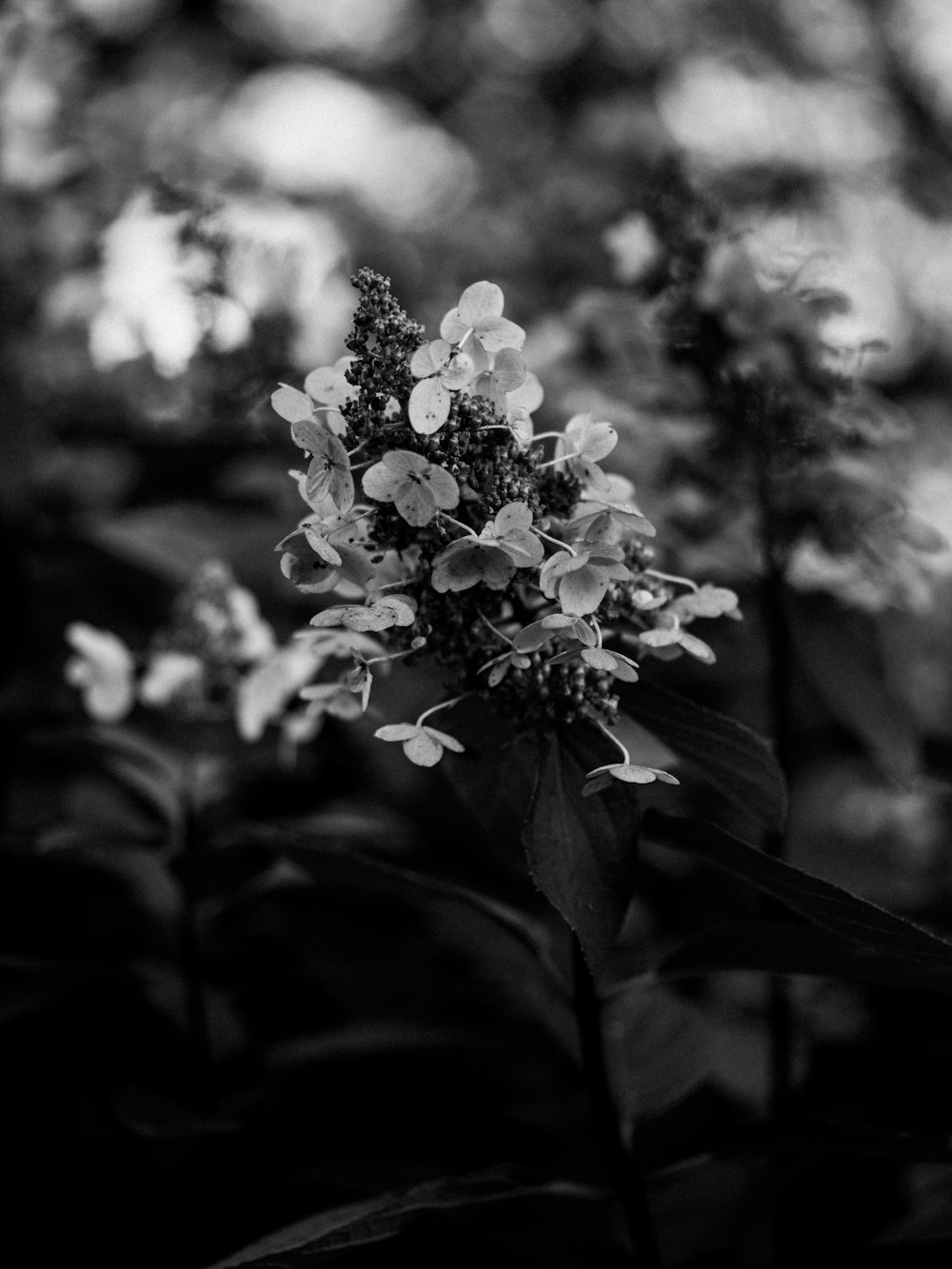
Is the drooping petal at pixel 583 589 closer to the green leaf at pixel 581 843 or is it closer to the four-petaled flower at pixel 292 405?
the green leaf at pixel 581 843

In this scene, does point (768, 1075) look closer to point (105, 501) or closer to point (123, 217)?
point (105, 501)

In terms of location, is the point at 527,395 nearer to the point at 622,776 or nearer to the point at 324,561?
the point at 324,561

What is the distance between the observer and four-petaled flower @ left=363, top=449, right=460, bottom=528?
101 cm

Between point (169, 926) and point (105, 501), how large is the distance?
1229 mm

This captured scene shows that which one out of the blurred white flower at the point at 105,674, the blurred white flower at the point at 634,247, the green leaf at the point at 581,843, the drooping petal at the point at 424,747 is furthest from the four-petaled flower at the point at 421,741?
the blurred white flower at the point at 634,247

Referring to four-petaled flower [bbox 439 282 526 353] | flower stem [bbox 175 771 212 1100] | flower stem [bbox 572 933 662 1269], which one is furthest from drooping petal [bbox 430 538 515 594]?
flower stem [bbox 175 771 212 1100]

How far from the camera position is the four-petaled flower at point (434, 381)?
1.03 metres

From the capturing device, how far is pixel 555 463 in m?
1.13

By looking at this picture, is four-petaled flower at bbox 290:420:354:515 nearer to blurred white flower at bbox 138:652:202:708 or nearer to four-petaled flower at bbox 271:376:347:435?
four-petaled flower at bbox 271:376:347:435

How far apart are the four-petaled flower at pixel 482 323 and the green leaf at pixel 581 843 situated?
0.40 metres

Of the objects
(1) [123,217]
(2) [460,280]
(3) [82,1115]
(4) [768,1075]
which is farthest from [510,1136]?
(2) [460,280]

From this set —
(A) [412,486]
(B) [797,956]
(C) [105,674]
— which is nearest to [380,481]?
(A) [412,486]

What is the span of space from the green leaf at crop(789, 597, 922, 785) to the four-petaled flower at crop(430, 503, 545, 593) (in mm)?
866

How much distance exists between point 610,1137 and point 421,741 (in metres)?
0.55
